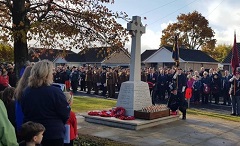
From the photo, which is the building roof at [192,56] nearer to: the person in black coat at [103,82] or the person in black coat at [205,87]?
the person in black coat at [103,82]

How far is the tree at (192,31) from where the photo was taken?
196 ft

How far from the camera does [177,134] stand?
29.2ft

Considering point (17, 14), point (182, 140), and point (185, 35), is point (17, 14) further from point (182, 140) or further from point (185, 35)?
point (185, 35)

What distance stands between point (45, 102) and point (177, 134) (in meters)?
5.65

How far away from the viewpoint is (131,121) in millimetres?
9523

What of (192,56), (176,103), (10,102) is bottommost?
(176,103)

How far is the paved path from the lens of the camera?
802 centimetres

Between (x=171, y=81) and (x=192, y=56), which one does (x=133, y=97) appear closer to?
(x=171, y=81)

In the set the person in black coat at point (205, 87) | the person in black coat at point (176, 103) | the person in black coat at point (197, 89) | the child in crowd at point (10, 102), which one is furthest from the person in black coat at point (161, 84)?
the child in crowd at point (10, 102)

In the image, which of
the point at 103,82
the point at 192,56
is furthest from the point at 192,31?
the point at 103,82

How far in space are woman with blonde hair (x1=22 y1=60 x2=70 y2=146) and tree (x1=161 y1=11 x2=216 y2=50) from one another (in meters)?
56.8

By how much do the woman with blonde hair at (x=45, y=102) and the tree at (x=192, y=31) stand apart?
5680 centimetres

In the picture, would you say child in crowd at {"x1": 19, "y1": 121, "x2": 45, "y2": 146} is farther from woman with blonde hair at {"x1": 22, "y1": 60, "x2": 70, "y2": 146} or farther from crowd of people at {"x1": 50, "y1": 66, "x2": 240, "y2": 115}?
crowd of people at {"x1": 50, "y1": 66, "x2": 240, "y2": 115}

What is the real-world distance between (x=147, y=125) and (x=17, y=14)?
16.3 ft
